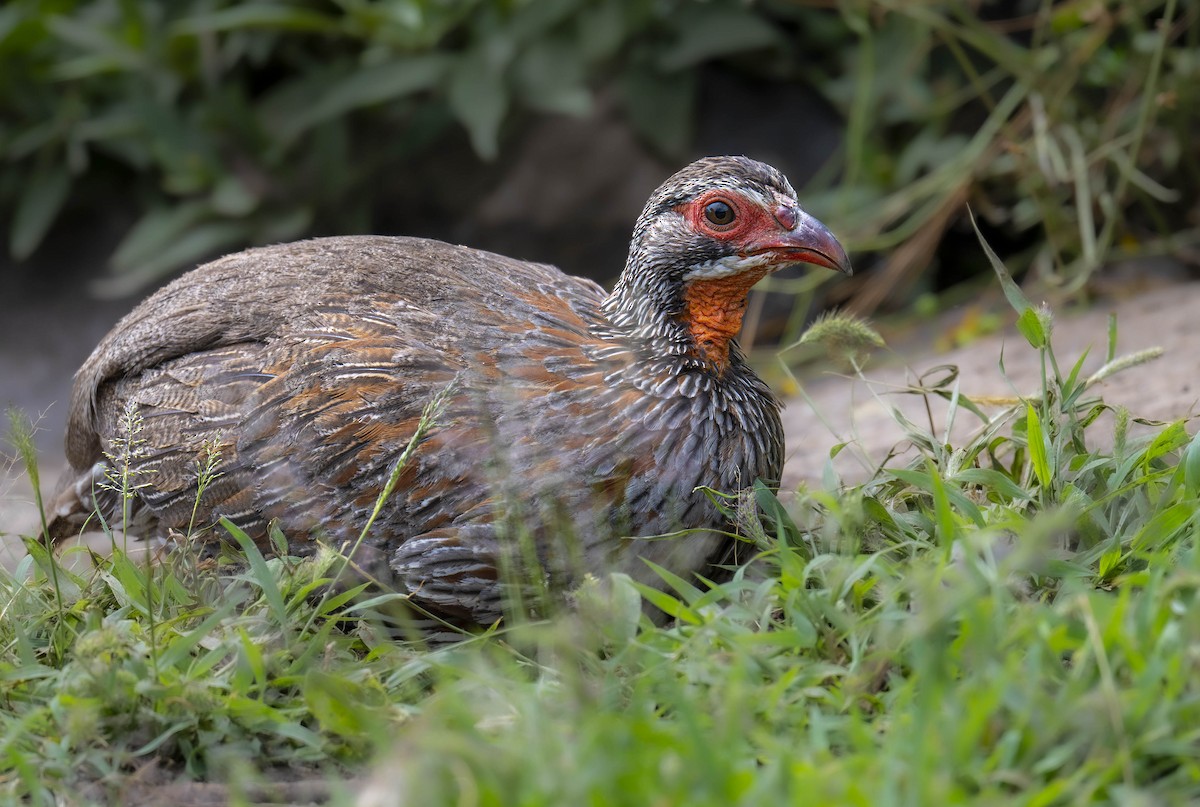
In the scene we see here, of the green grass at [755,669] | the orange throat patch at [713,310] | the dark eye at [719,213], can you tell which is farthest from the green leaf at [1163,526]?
the dark eye at [719,213]

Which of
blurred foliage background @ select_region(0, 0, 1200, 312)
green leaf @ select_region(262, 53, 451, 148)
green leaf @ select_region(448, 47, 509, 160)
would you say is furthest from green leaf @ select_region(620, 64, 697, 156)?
green leaf @ select_region(262, 53, 451, 148)

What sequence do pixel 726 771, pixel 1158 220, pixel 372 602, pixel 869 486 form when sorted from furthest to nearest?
pixel 1158 220
pixel 869 486
pixel 372 602
pixel 726 771

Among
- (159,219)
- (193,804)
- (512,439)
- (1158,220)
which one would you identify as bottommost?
(193,804)

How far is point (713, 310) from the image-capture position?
3406 mm

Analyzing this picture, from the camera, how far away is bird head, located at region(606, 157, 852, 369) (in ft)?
10.8

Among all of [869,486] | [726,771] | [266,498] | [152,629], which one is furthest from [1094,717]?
[266,498]

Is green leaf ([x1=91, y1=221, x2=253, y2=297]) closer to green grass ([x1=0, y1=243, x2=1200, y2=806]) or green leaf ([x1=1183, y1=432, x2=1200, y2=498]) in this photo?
green grass ([x1=0, y1=243, x2=1200, y2=806])

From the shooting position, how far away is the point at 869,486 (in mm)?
3146

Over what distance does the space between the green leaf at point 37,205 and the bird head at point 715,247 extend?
444cm

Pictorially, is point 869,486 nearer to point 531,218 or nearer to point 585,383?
point 585,383

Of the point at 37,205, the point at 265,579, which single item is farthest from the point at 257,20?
the point at 265,579

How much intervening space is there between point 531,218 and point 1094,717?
524 centimetres

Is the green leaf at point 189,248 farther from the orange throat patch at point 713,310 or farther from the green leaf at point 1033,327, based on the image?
the green leaf at point 1033,327

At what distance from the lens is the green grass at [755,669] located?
1990mm
